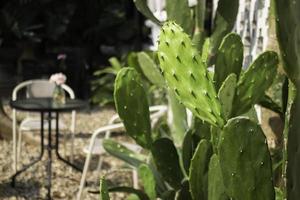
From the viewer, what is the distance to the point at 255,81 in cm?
290

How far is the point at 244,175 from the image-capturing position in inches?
83.7

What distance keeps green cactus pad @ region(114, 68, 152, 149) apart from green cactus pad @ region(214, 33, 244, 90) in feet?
1.30

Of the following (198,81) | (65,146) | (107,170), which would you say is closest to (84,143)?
(65,146)

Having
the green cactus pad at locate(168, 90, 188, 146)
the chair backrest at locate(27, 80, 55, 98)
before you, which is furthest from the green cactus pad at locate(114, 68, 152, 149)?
the chair backrest at locate(27, 80, 55, 98)

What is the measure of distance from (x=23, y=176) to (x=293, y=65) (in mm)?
4027

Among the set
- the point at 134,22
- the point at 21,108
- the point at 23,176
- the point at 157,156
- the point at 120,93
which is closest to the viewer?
the point at 120,93

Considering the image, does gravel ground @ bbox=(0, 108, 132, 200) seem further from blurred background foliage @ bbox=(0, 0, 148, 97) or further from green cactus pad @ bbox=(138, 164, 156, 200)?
blurred background foliage @ bbox=(0, 0, 148, 97)

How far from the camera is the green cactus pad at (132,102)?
3.10 metres

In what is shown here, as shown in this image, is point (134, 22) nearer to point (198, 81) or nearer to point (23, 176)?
point (23, 176)

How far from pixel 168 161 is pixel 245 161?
4.44 feet

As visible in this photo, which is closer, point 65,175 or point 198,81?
point 198,81

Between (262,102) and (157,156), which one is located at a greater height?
(262,102)

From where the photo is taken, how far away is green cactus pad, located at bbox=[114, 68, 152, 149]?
3104 mm

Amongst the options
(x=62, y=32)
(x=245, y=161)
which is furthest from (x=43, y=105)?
(x=62, y=32)
